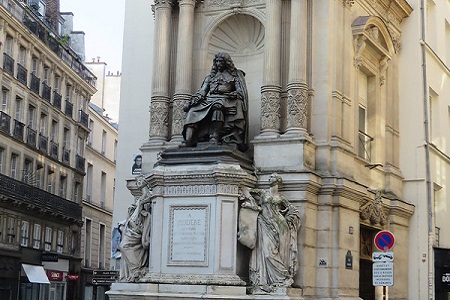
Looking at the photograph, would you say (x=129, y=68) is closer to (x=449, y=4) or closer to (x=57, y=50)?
(x=449, y=4)

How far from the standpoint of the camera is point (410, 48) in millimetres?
25484

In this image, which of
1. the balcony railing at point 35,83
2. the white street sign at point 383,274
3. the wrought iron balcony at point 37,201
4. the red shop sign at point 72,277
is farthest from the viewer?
the red shop sign at point 72,277

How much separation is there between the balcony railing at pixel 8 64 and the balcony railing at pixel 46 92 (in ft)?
14.2

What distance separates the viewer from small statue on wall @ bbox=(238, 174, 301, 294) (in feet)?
60.2

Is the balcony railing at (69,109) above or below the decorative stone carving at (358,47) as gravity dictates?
above

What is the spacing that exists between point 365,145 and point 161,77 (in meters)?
6.06

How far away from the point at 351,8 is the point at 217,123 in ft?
16.9

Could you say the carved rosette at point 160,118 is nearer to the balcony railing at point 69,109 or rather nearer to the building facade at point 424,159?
the building facade at point 424,159

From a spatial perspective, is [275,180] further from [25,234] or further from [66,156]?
[66,156]

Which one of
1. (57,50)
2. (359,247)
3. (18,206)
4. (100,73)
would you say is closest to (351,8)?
(359,247)

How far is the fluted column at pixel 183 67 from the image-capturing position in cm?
2106

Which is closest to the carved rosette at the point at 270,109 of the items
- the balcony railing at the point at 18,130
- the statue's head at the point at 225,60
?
the statue's head at the point at 225,60

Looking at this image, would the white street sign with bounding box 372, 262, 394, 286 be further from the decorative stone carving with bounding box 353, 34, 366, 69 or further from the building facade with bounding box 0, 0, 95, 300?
the building facade with bounding box 0, 0, 95, 300

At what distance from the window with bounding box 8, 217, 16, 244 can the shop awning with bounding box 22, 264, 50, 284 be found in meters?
1.67
